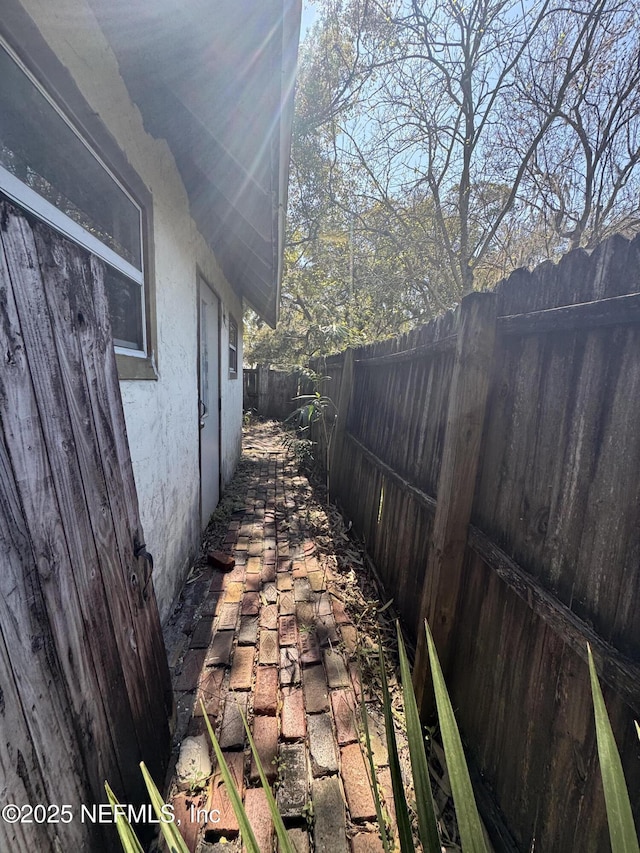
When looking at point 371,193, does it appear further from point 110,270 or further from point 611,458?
point 611,458

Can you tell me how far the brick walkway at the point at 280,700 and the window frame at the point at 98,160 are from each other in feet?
5.31

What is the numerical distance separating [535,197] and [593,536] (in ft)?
27.0

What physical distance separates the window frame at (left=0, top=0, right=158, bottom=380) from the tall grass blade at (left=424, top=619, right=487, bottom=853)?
5.43 feet

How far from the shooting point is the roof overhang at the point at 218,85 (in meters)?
1.32

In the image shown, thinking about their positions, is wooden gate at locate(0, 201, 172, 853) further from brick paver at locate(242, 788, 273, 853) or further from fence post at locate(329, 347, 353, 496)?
fence post at locate(329, 347, 353, 496)

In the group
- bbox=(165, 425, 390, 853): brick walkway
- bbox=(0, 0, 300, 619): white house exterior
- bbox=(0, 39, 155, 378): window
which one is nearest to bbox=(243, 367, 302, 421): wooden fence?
bbox=(0, 0, 300, 619): white house exterior

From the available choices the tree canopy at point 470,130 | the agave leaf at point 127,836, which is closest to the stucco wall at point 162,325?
the agave leaf at point 127,836

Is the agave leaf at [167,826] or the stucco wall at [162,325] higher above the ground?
the stucco wall at [162,325]

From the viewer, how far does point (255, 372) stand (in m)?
12.3

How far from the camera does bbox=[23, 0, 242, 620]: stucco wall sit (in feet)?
4.36

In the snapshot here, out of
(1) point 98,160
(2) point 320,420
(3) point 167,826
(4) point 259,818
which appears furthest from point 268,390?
(3) point 167,826

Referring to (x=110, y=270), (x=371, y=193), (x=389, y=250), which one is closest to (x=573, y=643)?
(x=110, y=270)

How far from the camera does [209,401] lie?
384cm

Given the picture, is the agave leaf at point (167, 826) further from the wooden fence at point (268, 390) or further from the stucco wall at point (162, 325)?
the wooden fence at point (268, 390)
